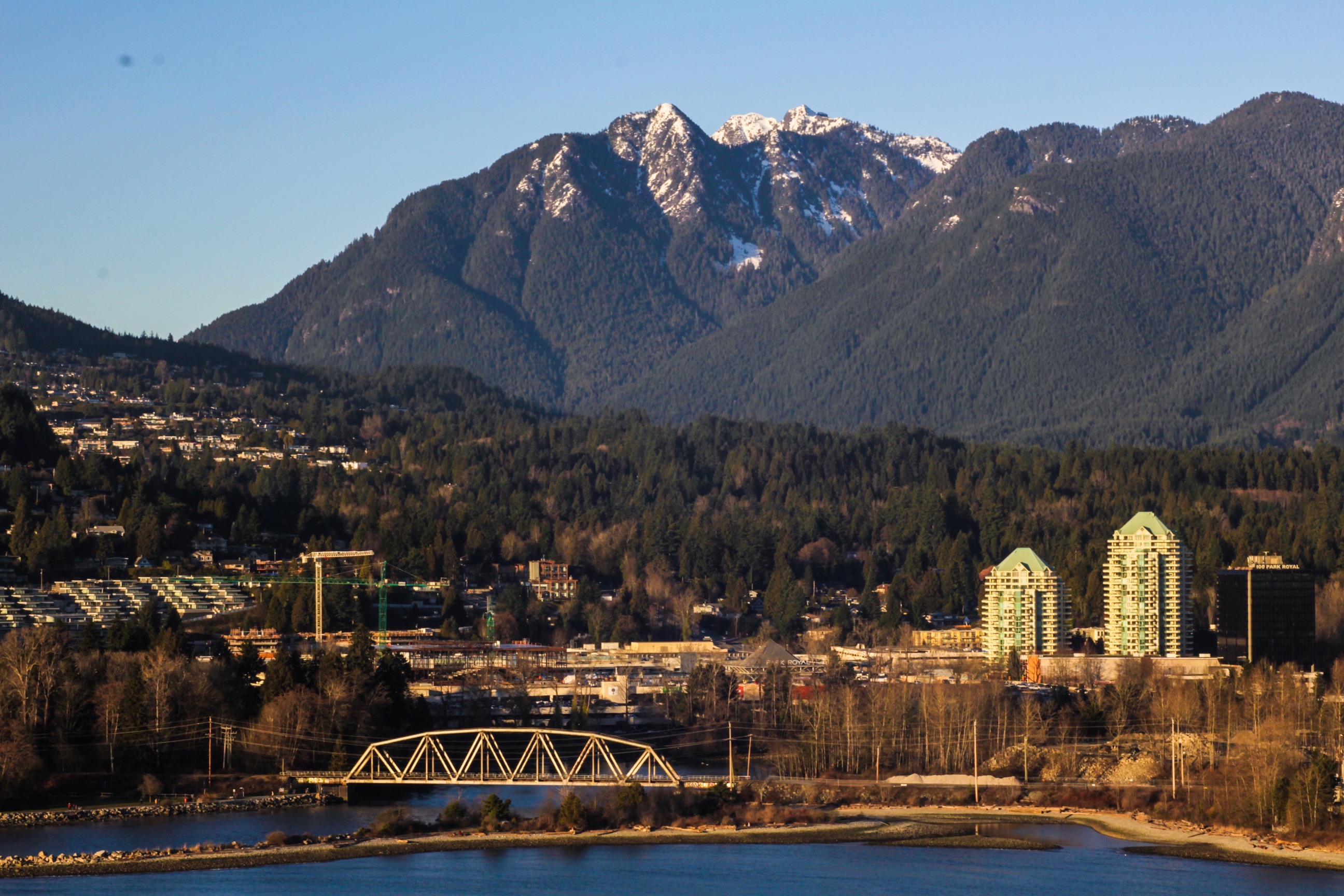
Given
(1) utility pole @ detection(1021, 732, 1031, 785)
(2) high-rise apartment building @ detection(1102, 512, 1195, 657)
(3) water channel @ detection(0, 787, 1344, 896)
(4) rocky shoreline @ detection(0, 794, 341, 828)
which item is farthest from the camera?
(2) high-rise apartment building @ detection(1102, 512, 1195, 657)

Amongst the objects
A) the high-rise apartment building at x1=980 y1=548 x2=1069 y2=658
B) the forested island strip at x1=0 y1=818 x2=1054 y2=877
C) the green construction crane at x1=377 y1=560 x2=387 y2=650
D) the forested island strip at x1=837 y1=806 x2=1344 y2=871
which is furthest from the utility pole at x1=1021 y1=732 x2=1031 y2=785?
the green construction crane at x1=377 y1=560 x2=387 y2=650

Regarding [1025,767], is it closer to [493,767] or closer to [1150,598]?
[493,767]

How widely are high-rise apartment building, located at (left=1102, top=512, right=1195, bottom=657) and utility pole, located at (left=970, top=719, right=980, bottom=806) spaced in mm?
52133

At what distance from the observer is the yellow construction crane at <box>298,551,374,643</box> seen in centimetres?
16950

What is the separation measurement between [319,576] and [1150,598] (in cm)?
6617

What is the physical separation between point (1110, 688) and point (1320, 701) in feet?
59.4

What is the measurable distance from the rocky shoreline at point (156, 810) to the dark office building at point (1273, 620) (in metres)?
83.3

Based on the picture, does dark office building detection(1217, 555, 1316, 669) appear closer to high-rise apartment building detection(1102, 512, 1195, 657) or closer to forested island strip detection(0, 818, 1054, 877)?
high-rise apartment building detection(1102, 512, 1195, 657)

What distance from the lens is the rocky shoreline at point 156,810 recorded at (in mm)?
105250

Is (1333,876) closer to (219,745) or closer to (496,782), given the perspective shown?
(496,782)

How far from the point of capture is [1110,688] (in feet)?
504

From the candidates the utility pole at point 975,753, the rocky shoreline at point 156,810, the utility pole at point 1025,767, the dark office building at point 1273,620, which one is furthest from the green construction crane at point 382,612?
the dark office building at point 1273,620

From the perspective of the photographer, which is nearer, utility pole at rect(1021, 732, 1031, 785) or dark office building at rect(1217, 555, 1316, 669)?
utility pole at rect(1021, 732, 1031, 785)

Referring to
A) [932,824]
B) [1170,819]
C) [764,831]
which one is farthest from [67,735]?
[1170,819]
